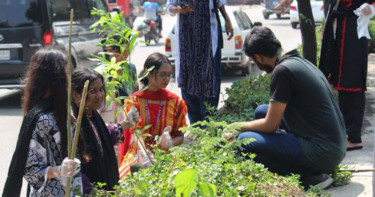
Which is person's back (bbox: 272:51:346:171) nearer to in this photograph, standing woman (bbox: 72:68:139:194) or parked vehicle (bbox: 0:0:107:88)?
standing woman (bbox: 72:68:139:194)

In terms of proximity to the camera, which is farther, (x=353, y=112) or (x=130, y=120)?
(x=353, y=112)

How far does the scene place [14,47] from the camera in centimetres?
943

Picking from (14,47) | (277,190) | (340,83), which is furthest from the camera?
(14,47)

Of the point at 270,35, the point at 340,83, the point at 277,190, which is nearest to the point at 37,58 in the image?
the point at 277,190

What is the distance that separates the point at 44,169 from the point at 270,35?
1.98 m

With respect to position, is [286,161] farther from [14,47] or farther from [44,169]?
[14,47]

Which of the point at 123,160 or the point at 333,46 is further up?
the point at 333,46

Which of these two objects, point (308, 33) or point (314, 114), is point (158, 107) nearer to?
point (314, 114)

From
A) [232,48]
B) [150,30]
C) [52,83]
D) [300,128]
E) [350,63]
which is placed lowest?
[150,30]

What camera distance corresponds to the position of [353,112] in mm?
5457

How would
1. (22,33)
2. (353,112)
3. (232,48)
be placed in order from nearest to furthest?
(353,112), (22,33), (232,48)

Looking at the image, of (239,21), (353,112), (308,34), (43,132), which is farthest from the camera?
(239,21)

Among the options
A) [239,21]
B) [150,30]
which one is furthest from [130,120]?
[150,30]

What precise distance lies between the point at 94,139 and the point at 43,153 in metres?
0.40
